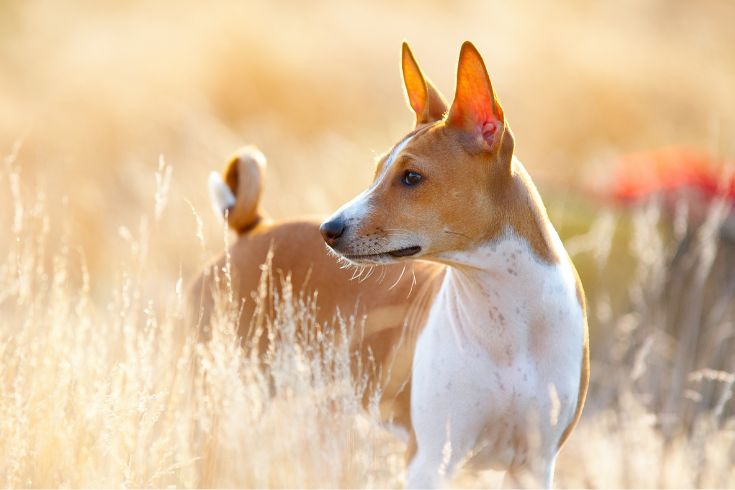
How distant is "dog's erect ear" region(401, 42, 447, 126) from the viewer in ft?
11.3

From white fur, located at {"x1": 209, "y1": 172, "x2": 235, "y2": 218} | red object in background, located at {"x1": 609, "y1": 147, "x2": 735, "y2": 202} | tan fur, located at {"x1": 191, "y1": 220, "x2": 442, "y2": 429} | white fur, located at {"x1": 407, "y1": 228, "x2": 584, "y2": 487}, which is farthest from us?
red object in background, located at {"x1": 609, "y1": 147, "x2": 735, "y2": 202}

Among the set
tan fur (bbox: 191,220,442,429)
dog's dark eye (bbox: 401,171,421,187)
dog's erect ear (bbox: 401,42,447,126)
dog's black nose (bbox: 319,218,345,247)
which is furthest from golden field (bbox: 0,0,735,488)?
dog's erect ear (bbox: 401,42,447,126)

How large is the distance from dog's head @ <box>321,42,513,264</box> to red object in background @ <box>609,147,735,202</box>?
3.70 m

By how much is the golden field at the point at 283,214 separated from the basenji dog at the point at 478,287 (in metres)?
0.29

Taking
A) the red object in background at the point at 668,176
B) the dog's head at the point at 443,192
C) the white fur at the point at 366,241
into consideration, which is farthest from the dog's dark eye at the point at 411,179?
the red object in background at the point at 668,176

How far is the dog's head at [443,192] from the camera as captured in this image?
301 centimetres

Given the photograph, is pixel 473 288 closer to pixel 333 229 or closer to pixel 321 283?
pixel 333 229

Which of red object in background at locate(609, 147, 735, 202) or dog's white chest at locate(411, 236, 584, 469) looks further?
red object in background at locate(609, 147, 735, 202)

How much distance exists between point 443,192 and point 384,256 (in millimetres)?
254

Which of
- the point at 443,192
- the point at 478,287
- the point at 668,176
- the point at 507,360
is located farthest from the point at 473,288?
the point at 668,176

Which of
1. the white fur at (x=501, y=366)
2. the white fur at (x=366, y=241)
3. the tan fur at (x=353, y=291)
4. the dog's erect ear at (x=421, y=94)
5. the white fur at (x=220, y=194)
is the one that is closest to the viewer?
the white fur at (x=366, y=241)

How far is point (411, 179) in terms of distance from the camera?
3092mm

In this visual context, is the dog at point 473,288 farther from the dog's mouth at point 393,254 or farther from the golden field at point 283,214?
the golden field at point 283,214

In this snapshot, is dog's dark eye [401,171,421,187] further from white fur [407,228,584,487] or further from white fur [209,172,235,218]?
white fur [209,172,235,218]
